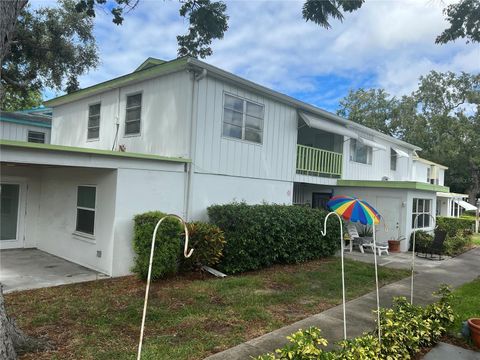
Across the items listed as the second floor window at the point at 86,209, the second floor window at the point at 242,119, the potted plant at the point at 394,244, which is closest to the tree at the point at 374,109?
the potted plant at the point at 394,244

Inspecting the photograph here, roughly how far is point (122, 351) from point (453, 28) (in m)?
9.60

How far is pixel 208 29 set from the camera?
30.5ft

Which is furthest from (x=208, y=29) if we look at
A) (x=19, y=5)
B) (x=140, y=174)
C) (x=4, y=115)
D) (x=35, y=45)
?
(x=4, y=115)

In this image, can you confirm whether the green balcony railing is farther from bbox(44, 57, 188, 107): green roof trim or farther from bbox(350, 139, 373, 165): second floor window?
bbox(44, 57, 188, 107): green roof trim

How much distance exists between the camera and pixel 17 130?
16062 millimetres

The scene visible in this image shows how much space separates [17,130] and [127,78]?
26.2 ft

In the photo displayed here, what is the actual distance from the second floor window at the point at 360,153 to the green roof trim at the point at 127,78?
10.6 meters

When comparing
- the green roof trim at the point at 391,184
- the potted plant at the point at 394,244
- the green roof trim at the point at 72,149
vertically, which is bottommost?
the potted plant at the point at 394,244

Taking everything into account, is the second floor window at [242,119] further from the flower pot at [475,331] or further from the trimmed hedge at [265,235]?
the flower pot at [475,331]

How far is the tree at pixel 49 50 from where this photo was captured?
14.0 metres

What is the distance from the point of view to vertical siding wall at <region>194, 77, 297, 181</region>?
10062 mm

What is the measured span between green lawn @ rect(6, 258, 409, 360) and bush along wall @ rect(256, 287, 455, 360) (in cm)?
118

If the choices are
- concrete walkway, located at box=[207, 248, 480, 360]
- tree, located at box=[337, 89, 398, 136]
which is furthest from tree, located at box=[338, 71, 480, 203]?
concrete walkway, located at box=[207, 248, 480, 360]

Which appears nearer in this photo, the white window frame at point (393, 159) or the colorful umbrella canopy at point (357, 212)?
the colorful umbrella canopy at point (357, 212)
